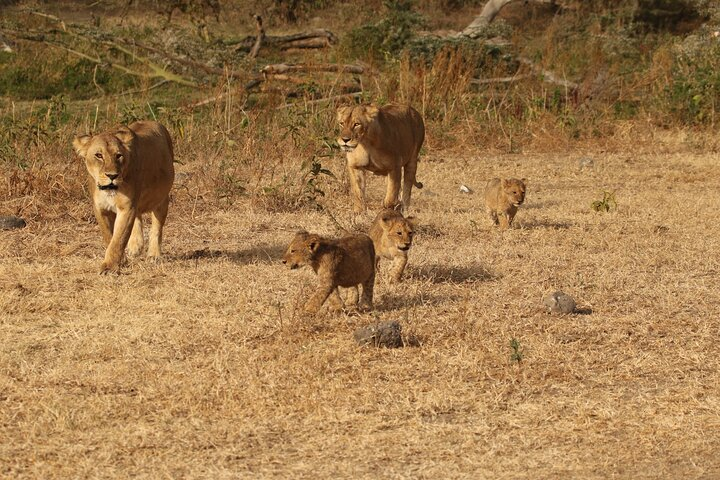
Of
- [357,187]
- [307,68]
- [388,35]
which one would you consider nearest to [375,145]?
[357,187]

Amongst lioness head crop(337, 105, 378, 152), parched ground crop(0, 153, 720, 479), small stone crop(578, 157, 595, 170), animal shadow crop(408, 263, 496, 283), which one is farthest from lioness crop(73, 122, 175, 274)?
small stone crop(578, 157, 595, 170)

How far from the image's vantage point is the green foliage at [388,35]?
20766 millimetres

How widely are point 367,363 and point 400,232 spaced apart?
1.61 metres

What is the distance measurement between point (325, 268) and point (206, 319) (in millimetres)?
832

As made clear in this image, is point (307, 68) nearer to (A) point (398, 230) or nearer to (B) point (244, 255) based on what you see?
(B) point (244, 255)

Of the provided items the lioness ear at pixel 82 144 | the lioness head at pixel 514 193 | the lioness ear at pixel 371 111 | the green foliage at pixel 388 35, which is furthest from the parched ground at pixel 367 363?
the green foliage at pixel 388 35

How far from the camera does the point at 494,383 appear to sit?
6652 millimetres

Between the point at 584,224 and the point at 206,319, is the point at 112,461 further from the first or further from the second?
the point at 584,224

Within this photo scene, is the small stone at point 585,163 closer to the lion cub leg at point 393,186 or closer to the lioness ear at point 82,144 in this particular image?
the lion cub leg at point 393,186

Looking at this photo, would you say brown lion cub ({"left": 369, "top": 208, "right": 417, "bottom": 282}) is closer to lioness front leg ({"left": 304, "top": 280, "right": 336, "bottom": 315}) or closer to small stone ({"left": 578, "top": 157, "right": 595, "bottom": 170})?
lioness front leg ({"left": 304, "top": 280, "right": 336, "bottom": 315})

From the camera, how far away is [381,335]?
714cm

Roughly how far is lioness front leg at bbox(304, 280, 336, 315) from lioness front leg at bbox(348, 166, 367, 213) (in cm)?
444

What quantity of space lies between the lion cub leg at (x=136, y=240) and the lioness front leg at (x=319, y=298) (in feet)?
8.77

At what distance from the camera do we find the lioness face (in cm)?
834
